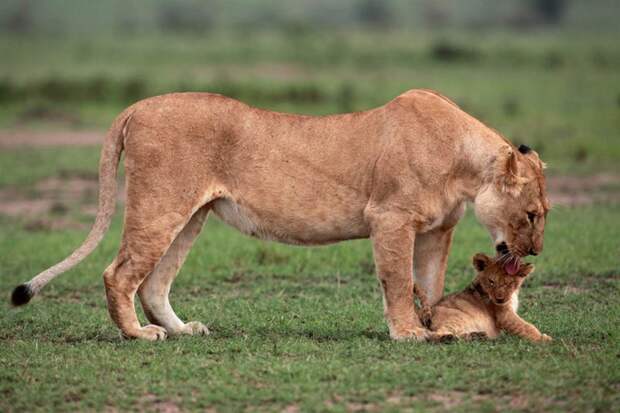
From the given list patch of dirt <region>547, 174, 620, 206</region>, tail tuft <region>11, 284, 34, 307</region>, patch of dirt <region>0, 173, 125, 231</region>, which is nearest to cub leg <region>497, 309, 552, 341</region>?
tail tuft <region>11, 284, 34, 307</region>

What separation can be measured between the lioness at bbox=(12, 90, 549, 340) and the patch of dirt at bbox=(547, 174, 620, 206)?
5.18 meters

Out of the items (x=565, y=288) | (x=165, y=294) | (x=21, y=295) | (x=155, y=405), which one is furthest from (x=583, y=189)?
(x=155, y=405)

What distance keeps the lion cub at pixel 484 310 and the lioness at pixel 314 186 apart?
11cm

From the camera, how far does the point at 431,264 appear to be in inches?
265

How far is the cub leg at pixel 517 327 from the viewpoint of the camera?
628 centimetres

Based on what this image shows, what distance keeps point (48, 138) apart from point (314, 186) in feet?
37.2

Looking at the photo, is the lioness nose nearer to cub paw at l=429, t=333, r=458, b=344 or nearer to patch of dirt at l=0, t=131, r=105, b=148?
cub paw at l=429, t=333, r=458, b=344

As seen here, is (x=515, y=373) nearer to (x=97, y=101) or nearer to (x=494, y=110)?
(x=494, y=110)

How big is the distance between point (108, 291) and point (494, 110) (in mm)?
13679

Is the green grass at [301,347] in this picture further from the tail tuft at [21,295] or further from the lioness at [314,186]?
the lioness at [314,186]

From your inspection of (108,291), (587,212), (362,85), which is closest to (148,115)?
(108,291)

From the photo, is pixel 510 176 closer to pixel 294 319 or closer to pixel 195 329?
pixel 294 319

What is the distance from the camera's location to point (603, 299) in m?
7.53

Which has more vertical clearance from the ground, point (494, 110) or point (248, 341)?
point (248, 341)
